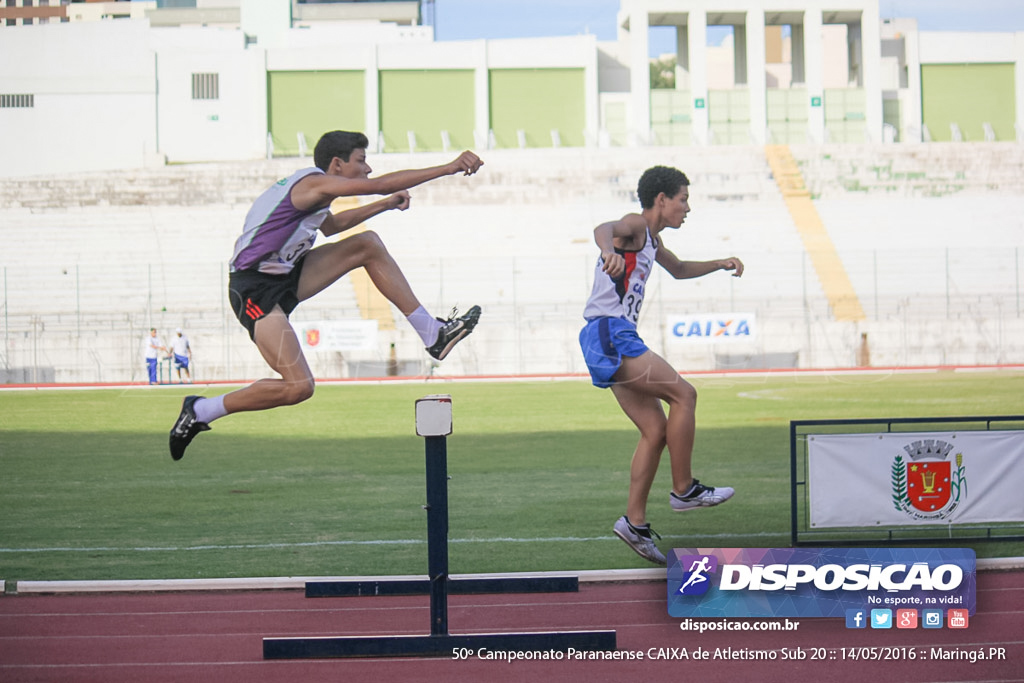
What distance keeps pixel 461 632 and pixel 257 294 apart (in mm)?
2025

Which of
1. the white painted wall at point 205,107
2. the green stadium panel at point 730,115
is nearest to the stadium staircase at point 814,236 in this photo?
the green stadium panel at point 730,115

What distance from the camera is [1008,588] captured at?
7.00 m

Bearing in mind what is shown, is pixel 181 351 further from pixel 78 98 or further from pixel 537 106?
pixel 78 98

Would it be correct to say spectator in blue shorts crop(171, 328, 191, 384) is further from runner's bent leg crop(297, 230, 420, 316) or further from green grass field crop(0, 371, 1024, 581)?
runner's bent leg crop(297, 230, 420, 316)

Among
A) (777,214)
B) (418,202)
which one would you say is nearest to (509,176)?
(418,202)

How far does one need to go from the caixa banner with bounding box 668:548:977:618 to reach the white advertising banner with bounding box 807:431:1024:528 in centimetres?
213

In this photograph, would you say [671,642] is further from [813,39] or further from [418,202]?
[813,39]

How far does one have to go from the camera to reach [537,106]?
52.6m

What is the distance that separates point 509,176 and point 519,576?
38.0m

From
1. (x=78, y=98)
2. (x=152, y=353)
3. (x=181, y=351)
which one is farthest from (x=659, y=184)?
(x=78, y=98)

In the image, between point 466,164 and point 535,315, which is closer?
point 466,164

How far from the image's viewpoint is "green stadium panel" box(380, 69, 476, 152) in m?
52.3

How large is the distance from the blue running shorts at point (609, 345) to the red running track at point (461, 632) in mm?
1315

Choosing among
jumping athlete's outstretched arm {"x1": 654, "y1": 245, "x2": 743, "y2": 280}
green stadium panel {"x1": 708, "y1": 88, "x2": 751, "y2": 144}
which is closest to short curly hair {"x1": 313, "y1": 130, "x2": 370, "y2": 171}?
jumping athlete's outstretched arm {"x1": 654, "y1": 245, "x2": 743, "y2": 280}
